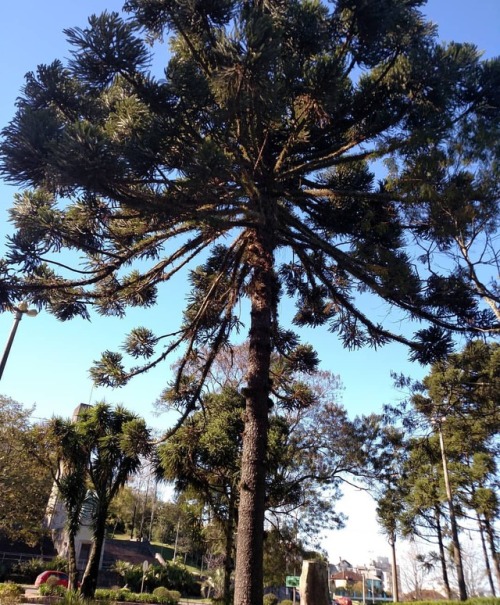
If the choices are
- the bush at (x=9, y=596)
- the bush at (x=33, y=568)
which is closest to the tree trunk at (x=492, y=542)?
the bush at (x=9, y=596)

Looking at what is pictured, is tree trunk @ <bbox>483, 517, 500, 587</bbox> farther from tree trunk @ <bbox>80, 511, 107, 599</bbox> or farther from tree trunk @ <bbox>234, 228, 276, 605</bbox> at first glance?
tree trunk @ <bbox>234, 228, 276, 605</bbox>

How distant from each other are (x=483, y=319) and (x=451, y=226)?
1731 millimetres

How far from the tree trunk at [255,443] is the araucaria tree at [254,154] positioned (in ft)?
0.07

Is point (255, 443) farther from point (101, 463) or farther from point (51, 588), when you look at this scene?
point (51, 588)

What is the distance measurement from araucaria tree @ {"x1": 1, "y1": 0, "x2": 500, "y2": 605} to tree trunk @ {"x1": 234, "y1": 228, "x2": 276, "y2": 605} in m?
0.02

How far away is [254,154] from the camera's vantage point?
280 inches

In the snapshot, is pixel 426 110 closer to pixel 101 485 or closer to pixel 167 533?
pixel 101 485

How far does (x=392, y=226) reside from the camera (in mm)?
7152

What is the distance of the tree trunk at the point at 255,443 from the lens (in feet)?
16.8

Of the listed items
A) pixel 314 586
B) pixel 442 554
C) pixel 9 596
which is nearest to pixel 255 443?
pixel 314 586

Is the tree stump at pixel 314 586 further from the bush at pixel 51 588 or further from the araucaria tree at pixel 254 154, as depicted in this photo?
the bush at pixel 51 588

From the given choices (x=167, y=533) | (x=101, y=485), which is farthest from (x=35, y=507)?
(x=167, y=533)

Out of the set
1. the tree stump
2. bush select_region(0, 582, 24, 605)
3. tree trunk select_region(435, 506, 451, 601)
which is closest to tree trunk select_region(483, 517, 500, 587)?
tree trunk select_region(435, 506, 451, 601)

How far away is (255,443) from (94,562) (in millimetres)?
10588
